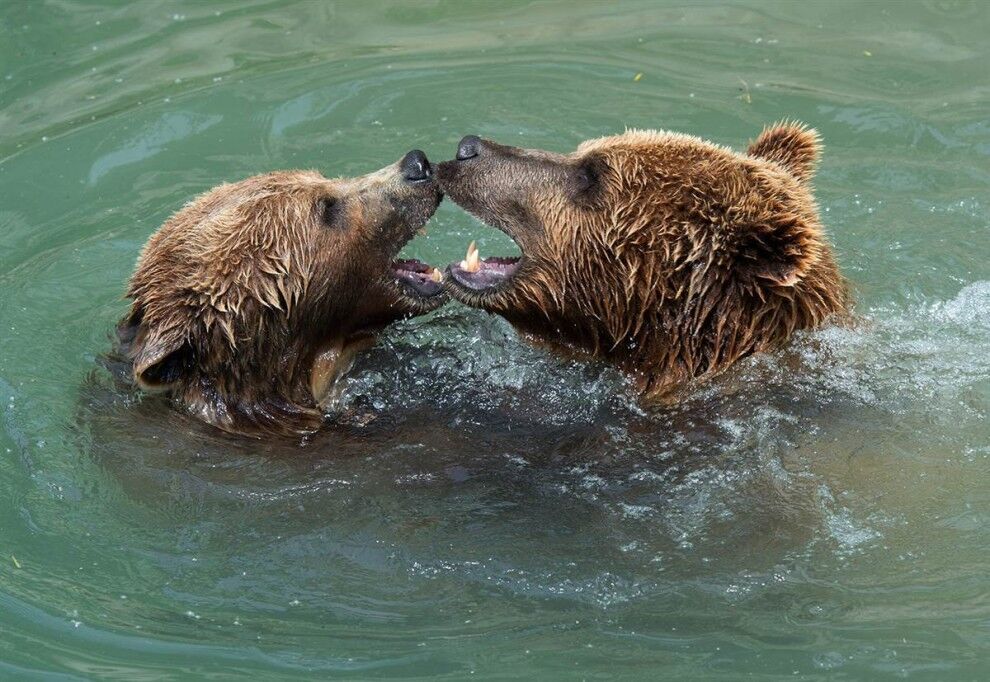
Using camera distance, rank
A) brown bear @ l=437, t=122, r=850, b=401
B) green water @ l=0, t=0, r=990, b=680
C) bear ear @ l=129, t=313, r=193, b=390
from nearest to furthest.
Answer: green water @ l=0, t=0, r=990, b=680
brown bear @ l=437, t=122, r=850, b=401
bear ear @ l=129, t=313, r=193, b=390

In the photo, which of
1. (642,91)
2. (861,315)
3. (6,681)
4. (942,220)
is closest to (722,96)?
(642,91)

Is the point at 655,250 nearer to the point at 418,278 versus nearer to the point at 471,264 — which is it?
the point at 471,264

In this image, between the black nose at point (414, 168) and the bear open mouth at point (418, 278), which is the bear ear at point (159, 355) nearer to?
the bear open mouth at point (418, 278)

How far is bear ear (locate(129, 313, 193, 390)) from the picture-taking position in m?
6.38

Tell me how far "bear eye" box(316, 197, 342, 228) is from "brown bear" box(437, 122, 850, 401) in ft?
1.80

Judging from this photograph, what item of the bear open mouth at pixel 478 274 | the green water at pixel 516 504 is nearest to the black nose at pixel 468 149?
the bear open mouth at pixel 478 274

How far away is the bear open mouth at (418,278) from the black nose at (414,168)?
46 cm

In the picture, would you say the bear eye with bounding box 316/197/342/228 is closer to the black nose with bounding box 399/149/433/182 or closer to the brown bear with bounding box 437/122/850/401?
the black nose with bounding box 399/149/433/182

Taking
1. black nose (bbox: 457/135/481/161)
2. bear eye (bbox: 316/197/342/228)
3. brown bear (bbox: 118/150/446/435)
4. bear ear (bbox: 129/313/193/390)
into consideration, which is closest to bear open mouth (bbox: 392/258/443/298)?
brown bear (bbox: 118/150/446/435)

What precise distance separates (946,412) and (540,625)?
7.59 feet

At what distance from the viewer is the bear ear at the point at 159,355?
6.38 metres

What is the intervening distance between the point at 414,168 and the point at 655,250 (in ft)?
4.45

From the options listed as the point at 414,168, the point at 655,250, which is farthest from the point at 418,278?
the point at 655,250

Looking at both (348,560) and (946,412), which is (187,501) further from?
(946,412)
